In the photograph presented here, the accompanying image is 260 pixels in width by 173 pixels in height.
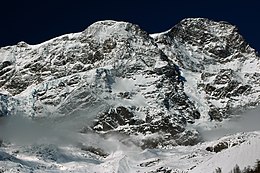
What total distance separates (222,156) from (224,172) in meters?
25.4

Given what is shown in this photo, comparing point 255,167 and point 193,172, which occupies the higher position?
point 193,172

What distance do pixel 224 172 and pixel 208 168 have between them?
68.4ft

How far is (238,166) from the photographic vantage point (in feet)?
491

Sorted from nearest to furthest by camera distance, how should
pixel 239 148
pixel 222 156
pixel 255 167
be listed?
pixel 255 167
pixel 239 148
pixel 222 156

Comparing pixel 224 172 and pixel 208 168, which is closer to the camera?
pixel 224 172

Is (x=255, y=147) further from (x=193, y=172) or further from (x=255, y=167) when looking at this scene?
(x=193, y=172)

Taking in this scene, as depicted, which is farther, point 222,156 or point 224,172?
point 222,156

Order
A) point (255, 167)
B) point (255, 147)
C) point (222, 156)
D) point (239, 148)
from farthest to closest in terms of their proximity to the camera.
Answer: point (222, 156)
point (239, 148)
point (255, 147)
point (255, 167)

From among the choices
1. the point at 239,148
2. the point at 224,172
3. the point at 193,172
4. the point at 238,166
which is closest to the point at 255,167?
the point at 238,166

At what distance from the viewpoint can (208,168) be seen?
595 ft

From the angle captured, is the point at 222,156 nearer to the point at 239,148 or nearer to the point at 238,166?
the point at 239,148

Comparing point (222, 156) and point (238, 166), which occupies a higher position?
point (222, 156)

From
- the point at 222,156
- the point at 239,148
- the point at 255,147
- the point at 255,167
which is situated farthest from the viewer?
the point at 222,156

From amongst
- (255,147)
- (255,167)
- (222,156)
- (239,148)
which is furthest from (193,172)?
(255,167)
